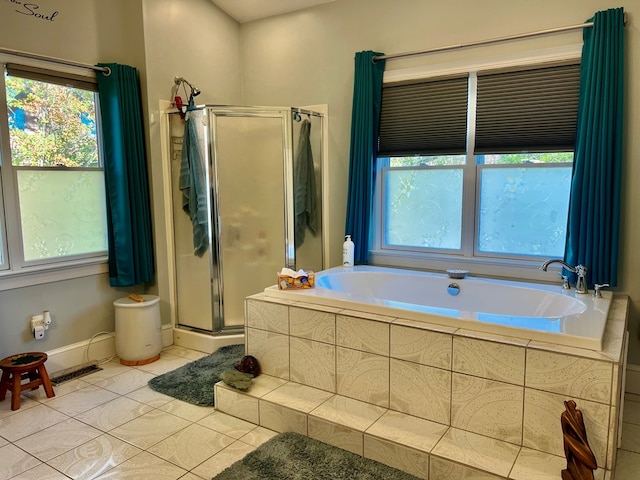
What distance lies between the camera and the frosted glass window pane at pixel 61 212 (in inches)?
114

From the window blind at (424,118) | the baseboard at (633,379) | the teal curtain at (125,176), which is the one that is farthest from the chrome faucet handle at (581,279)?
the teal curtain at (125,176)

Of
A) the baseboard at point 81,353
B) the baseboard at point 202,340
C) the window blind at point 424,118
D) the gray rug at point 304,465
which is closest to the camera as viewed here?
the gray rug at point 304,465

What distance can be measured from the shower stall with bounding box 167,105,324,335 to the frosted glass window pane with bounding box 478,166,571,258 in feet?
4.33

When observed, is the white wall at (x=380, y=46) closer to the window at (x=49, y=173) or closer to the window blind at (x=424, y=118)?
the window blind at (x=424, y=118)

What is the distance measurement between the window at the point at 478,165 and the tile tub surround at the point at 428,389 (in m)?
0.78

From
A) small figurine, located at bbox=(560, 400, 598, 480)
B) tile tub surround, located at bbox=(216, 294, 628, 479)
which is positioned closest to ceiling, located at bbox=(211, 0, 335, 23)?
tile tub surround, located at bbox=(216, 294, 628, 479)

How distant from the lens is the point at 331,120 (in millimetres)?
3650

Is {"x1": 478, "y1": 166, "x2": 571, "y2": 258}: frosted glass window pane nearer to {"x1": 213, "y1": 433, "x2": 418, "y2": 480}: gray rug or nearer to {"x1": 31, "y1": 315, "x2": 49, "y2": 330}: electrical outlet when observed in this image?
{"x1": 213, "y1": 433, "x2": 418, "y2": 480}: gray rug

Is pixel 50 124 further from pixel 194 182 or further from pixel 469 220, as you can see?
pixel 469 220

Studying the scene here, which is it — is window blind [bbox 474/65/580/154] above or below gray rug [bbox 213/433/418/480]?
above

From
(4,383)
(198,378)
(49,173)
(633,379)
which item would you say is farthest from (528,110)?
(4,383)

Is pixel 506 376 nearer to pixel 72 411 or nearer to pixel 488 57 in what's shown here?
pixel 488 57

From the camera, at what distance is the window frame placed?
2857 millimetres

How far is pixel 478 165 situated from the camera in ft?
10.5
